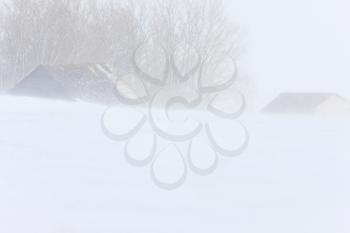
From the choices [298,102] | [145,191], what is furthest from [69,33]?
[145,191]

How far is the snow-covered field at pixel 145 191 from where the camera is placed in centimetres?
371

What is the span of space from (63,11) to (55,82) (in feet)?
48.9

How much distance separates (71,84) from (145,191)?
50.8 ft

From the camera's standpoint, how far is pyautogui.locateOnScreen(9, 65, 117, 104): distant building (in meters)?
18.2

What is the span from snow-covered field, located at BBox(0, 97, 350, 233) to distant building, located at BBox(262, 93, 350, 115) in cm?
1547

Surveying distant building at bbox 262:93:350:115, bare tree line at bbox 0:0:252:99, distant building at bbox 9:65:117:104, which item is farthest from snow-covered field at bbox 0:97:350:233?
bare tree line at bbox 0:0:252:99

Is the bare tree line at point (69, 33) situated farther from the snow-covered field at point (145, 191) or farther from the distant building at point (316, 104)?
the snow-covered field at point (145, 191)

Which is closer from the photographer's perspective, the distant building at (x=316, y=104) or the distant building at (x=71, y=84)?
the distant building at (x=71, y=84)

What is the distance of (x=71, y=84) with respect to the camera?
19.5 m

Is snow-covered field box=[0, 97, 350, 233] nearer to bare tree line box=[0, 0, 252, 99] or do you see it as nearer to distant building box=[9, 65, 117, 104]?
distant building box=[9, 65, 117, 104]

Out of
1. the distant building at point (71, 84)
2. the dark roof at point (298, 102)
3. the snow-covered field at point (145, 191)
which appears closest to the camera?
the snow-covered field at point (145, 191)

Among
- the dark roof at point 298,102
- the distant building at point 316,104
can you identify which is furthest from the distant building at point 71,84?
the dark roof at point 298,102

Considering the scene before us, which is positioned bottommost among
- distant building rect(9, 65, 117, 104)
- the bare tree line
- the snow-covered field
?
the bare tree line

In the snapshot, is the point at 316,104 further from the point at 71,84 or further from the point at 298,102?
the point at 71,84
